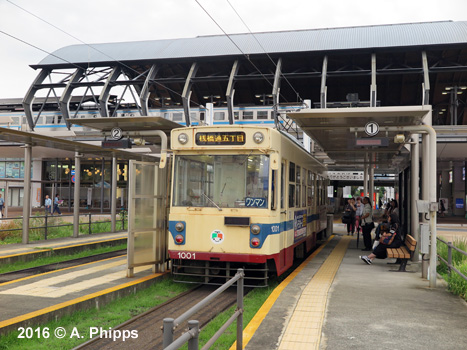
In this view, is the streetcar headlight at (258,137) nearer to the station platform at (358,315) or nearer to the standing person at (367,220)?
the station platform at (358,315)

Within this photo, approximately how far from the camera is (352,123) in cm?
1140

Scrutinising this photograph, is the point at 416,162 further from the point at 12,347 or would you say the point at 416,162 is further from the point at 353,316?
the point at 12,347

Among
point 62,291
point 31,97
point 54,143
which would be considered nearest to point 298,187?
point 62,291

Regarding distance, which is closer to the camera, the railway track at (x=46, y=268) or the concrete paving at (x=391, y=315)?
the concrete paving at (x=391, y=315)

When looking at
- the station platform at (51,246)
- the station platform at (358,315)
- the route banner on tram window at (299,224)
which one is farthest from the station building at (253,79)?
the station platform at (358,315)

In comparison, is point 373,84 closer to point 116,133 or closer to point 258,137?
point 116,133

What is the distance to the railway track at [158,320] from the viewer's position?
6164 mm

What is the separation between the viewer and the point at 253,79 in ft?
142

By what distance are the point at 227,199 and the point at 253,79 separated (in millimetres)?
35339

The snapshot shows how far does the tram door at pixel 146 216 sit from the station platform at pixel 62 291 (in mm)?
393

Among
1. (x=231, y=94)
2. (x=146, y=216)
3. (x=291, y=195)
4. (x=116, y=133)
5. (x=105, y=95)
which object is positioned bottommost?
(x=146, y=216)

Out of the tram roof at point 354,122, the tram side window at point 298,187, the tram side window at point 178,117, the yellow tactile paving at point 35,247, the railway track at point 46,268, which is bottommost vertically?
the railway track at point 46,268

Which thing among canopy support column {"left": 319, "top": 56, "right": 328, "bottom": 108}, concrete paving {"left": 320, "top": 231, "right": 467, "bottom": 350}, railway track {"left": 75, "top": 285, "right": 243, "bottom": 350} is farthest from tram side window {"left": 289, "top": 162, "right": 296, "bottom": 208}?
canopy support column {"left": 319, "top": 56, "right": 328, "bottom": 108}

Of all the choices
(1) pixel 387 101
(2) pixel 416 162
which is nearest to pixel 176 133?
(2) pixel 416 162
